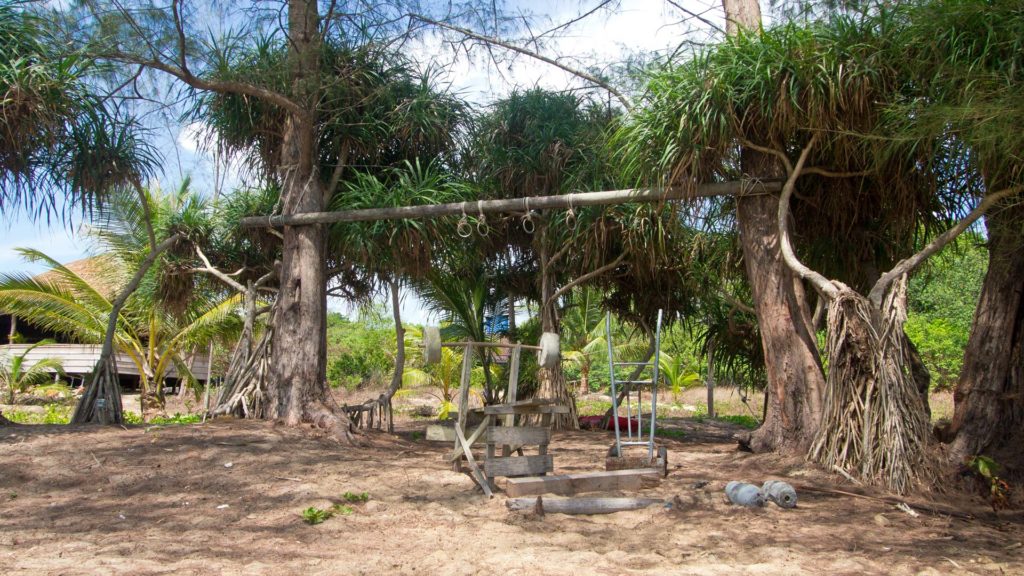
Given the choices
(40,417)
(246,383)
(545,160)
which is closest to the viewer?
(246,383)

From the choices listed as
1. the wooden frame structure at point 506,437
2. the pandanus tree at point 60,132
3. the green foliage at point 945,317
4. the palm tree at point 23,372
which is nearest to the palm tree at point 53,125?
the pandanus tree at point 60,132

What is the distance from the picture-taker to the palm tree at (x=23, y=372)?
50.4ft

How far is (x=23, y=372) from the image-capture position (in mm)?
16172

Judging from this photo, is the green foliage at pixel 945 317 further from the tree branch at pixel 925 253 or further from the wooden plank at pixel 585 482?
the wooden plank at pixel 585 482

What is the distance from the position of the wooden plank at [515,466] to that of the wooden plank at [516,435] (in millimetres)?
116

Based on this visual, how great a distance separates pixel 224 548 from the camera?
4.33 m

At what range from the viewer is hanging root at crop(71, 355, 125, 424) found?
24.6 ft

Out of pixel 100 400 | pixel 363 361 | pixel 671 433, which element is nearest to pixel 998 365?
pixel 671 433

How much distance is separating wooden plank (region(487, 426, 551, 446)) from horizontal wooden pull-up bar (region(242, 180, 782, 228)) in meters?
2.32

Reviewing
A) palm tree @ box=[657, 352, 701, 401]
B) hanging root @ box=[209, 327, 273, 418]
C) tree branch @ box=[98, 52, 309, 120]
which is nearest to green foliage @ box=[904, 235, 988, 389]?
palm tree @ box=[657, 352, 701, 401]

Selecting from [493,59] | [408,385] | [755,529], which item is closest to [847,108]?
[755,529]

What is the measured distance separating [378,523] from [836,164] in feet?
15.4

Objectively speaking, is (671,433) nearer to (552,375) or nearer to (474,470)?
(552,375)

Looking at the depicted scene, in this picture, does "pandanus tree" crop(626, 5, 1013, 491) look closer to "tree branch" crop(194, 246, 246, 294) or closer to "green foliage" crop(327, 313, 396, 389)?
"tree branch" crop(194, 246, 246, 294)
